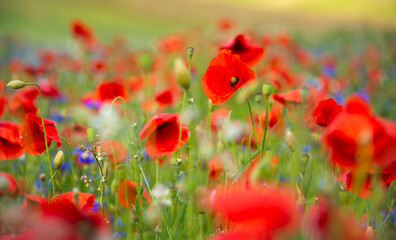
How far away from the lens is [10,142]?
114 cm

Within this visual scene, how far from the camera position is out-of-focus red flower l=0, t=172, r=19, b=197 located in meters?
0.82

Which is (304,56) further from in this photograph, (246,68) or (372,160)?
(372,160)

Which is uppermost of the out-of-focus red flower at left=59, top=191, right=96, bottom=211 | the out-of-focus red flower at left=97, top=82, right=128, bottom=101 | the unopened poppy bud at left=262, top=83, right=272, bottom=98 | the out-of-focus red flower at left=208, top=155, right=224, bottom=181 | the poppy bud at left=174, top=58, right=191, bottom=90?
the poppy bud at left=174, top=58, right=191, bottom=90

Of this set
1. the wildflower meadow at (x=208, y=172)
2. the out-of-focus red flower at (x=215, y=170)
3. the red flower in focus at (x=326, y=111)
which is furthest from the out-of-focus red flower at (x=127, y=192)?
the red flower in focus at (x=326, y=111)

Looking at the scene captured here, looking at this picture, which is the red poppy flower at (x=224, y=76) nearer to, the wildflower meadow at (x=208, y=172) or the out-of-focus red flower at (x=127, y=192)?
the wildflower meadow at (x=208, y=172)

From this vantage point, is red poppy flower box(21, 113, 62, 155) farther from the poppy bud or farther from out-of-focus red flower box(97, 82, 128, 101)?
out-of-focus red flower box(97, 82, 128, 101)

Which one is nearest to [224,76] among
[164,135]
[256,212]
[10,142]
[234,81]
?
[234,81]

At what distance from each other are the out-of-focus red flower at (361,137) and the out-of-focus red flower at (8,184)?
76 centimetres

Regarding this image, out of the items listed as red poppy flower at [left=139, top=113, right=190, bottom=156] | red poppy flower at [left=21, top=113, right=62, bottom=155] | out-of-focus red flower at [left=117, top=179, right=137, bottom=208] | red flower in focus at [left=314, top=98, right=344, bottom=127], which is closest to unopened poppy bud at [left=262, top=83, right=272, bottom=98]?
red flower in focus at [left=314, top=98, right=344, bottom=127]

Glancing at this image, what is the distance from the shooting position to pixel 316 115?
1.00 meters

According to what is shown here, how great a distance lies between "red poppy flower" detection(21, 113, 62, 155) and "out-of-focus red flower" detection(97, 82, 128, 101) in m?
0.54

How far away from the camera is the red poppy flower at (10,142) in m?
1.08

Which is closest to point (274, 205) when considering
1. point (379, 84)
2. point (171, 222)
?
point (171, 222)

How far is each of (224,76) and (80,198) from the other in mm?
531
